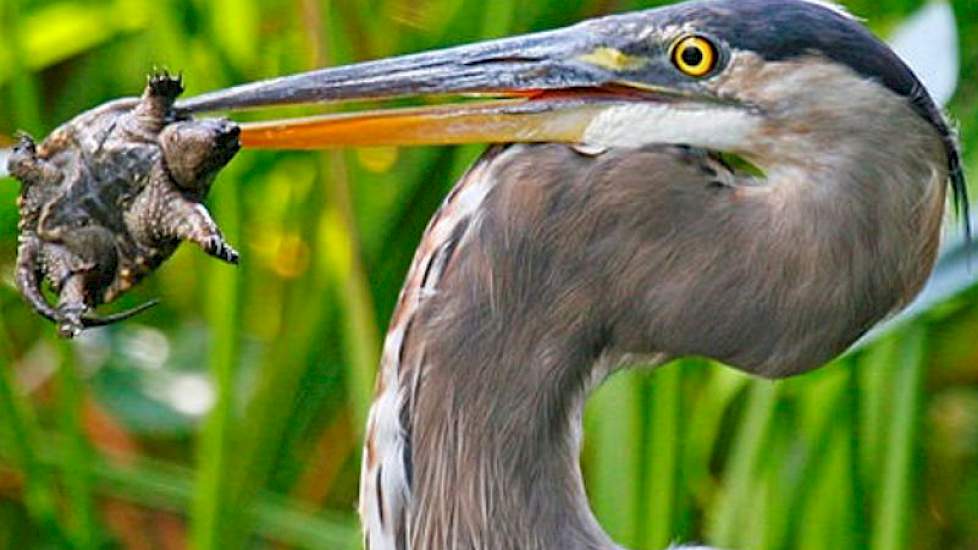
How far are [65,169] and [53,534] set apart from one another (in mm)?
1047

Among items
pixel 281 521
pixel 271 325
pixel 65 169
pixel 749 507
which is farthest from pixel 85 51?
pixel 65 169

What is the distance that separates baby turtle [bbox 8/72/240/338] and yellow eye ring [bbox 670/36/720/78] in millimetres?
Answer: 280

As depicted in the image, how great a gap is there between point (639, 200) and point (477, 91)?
0.12 m

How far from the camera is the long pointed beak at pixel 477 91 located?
1.47 metres

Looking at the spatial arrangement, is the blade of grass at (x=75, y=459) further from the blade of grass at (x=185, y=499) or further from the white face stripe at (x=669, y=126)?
the white face stripe at (x=669, y=126)

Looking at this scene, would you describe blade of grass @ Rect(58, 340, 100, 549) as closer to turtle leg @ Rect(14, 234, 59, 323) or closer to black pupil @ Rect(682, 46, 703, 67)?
turtle leg @ Rect(14, 234, 59, 323)

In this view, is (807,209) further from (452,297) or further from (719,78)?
(452,297)

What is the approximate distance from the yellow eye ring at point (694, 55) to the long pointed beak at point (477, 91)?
0.9 inches

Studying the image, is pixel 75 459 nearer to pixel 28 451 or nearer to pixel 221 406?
pixel 28 451

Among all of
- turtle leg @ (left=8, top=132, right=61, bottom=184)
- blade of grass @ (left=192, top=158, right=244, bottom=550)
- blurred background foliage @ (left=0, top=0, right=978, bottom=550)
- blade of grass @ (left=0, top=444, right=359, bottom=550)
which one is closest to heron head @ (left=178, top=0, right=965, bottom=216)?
turtle leg @ (left=8, top=132, right=61, bottom=184)

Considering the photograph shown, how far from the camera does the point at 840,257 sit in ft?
4.88

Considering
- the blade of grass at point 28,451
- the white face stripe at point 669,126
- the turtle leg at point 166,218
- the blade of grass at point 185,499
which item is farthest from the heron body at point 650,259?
the blade of grass at point 185,499

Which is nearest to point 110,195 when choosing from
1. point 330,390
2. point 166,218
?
point 166,218

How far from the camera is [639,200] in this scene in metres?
1.48
